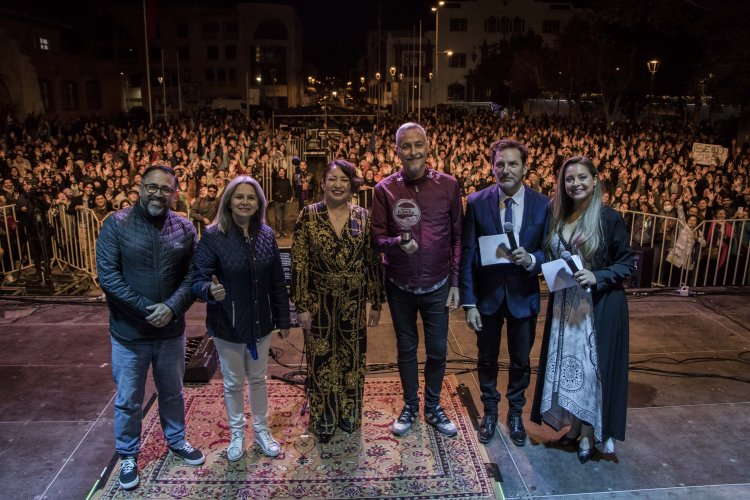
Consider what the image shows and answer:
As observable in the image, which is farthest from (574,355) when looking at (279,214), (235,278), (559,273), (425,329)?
(279,214)

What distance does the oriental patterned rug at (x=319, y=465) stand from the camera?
362cm

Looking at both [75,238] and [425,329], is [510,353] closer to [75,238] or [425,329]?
[425,329]

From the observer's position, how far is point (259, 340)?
3770 mm

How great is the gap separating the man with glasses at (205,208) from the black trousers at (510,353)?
6.09 metres

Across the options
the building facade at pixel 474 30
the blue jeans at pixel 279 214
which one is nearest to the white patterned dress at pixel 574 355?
the blue jeans at pixel 279 214

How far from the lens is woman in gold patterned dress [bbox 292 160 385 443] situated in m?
3.85

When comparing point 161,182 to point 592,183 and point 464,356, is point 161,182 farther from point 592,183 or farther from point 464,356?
point 464,356

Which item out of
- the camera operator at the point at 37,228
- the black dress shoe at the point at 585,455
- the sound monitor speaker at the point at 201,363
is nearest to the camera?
the black dress shoe at the point at 585,455

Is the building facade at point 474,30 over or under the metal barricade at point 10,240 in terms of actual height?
over

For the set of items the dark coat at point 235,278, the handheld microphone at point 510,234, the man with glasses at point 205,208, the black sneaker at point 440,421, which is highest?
the handheld microphone at point 510,234

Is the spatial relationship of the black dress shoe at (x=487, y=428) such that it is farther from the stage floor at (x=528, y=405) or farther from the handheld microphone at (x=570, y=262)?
the handheld microphone at (x=570, y=262)

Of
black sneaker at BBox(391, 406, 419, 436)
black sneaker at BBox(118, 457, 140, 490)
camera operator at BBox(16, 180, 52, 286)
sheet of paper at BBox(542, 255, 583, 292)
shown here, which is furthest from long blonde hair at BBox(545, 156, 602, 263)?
camera operator at BBox(16, 180, 52, 286)

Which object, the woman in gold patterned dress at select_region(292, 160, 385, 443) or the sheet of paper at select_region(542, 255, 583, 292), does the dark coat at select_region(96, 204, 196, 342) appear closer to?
the woman in gold patterned dress at select_region(292, 160, 385, 443)

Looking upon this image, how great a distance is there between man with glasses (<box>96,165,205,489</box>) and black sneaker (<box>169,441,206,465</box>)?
0.86 feet
